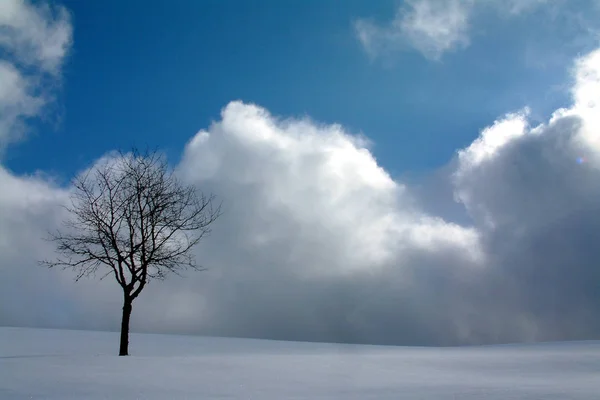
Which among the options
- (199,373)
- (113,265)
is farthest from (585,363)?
(113,265)

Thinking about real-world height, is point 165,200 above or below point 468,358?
above

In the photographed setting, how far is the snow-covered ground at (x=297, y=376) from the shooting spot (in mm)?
12648

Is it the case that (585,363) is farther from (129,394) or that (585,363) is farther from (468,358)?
(129,394)

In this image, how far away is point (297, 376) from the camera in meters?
16.0

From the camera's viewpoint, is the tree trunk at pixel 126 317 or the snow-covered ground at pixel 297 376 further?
the tree trunk at pixel 126 317

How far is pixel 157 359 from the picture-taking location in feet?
68.9

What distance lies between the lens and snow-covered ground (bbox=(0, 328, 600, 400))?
41.5 feet

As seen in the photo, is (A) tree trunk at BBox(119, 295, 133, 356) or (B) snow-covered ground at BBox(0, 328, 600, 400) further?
(A) tree trunk at BBox(119, 295, 133, 356)

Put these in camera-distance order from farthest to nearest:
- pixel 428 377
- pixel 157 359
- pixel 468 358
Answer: pixel 468 358
pixel 157 359
pixel 428 377

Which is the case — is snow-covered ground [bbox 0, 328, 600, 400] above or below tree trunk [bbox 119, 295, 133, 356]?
below

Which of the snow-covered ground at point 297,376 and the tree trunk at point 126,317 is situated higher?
the tree trunk at point 126,317

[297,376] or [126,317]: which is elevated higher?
[126,317]

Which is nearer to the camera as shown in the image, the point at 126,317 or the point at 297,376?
the point at 297,376

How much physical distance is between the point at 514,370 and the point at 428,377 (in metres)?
4.02
